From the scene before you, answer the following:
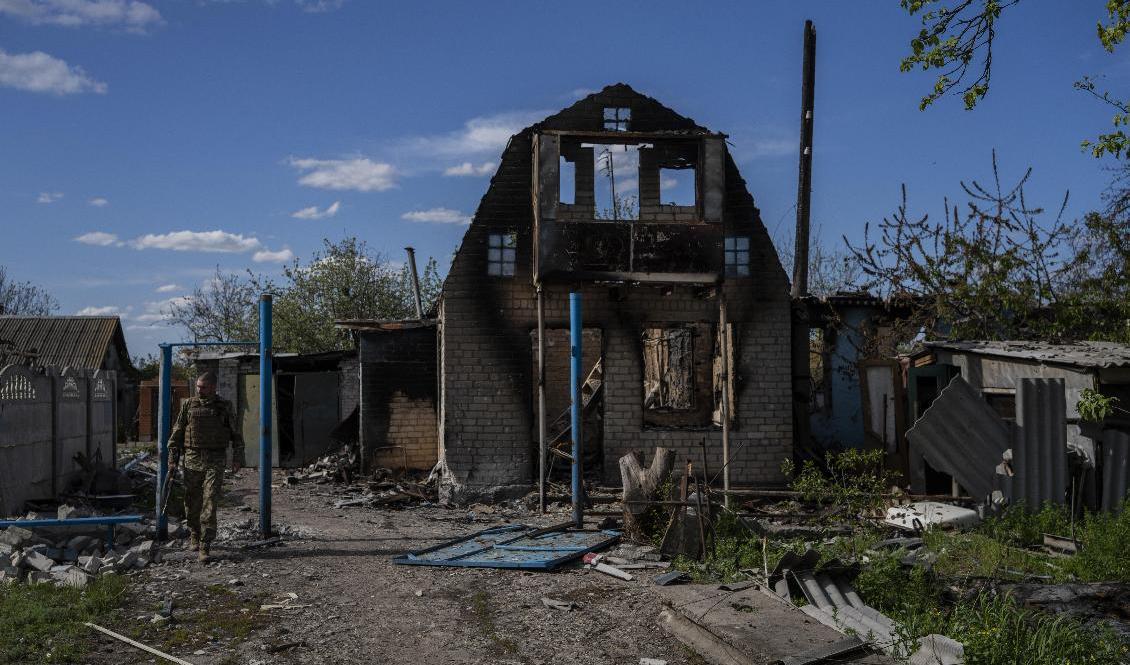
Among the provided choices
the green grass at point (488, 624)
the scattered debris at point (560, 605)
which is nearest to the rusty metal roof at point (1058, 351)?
the scattered debris at point (560, 605)

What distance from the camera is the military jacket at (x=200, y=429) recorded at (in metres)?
8.71

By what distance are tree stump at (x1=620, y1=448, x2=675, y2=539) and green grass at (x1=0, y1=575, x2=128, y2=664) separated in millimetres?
4459

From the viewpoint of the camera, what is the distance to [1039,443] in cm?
944

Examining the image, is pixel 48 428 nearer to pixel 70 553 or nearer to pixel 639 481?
pixel 70 553

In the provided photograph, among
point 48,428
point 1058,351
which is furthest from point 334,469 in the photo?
point 1058,351

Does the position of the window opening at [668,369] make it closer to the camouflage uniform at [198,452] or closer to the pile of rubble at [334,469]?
the pile of rubble at [334,469]

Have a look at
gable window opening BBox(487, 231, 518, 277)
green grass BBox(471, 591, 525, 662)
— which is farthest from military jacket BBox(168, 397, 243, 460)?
gable window opening BBox(487, 231, 518, 277)

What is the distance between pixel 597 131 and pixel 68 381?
816 centimetres

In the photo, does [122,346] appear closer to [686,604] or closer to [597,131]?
[597,131]

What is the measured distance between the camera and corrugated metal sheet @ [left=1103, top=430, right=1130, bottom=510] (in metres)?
9.16

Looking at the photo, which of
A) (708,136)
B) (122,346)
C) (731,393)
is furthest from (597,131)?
(122,346)

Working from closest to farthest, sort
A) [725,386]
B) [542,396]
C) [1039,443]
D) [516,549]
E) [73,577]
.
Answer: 1. [73,577]
2. [516,549]
3. [1039,443]
4. [542,396]
5. [725,386]

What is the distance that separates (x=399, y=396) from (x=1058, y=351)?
10272mm

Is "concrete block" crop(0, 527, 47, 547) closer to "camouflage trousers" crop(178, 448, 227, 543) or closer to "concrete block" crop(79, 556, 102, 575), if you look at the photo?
"concrete block" crop(79, 556, 102, 575)
